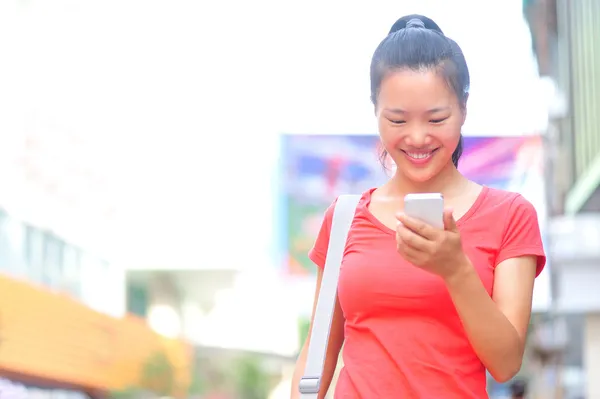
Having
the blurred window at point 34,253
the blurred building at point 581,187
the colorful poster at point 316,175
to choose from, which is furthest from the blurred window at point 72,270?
the blurred building at point 581,187

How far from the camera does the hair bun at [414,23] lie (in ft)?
7.76

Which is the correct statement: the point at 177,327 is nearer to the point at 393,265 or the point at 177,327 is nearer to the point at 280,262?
the point at 280,262

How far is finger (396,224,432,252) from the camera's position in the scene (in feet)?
6.47

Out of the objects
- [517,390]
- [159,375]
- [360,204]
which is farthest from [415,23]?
[159,375]

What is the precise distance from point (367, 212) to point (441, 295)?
0.31 meters

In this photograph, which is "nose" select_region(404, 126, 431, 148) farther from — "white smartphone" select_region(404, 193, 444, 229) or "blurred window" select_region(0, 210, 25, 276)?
"blurred window" select_region(0, 210, 25, 276)

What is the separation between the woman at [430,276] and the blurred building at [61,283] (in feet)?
33.2

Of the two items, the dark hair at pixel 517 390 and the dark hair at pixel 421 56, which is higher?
the dark hair at pixel 421 56

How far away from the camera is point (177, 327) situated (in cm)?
5462

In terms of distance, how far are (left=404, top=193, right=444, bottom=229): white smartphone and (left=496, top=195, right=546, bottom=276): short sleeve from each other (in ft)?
1.00

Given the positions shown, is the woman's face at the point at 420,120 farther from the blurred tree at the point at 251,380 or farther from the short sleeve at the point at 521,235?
the blurred tree at the point at 251,380

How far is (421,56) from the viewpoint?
7.42 feet

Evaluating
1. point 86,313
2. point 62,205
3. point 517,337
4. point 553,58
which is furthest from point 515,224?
point 62,205

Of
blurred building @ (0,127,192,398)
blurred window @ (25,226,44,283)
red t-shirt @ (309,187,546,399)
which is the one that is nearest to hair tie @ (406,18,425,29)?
red t-shirt @ (309,187,546,399)
